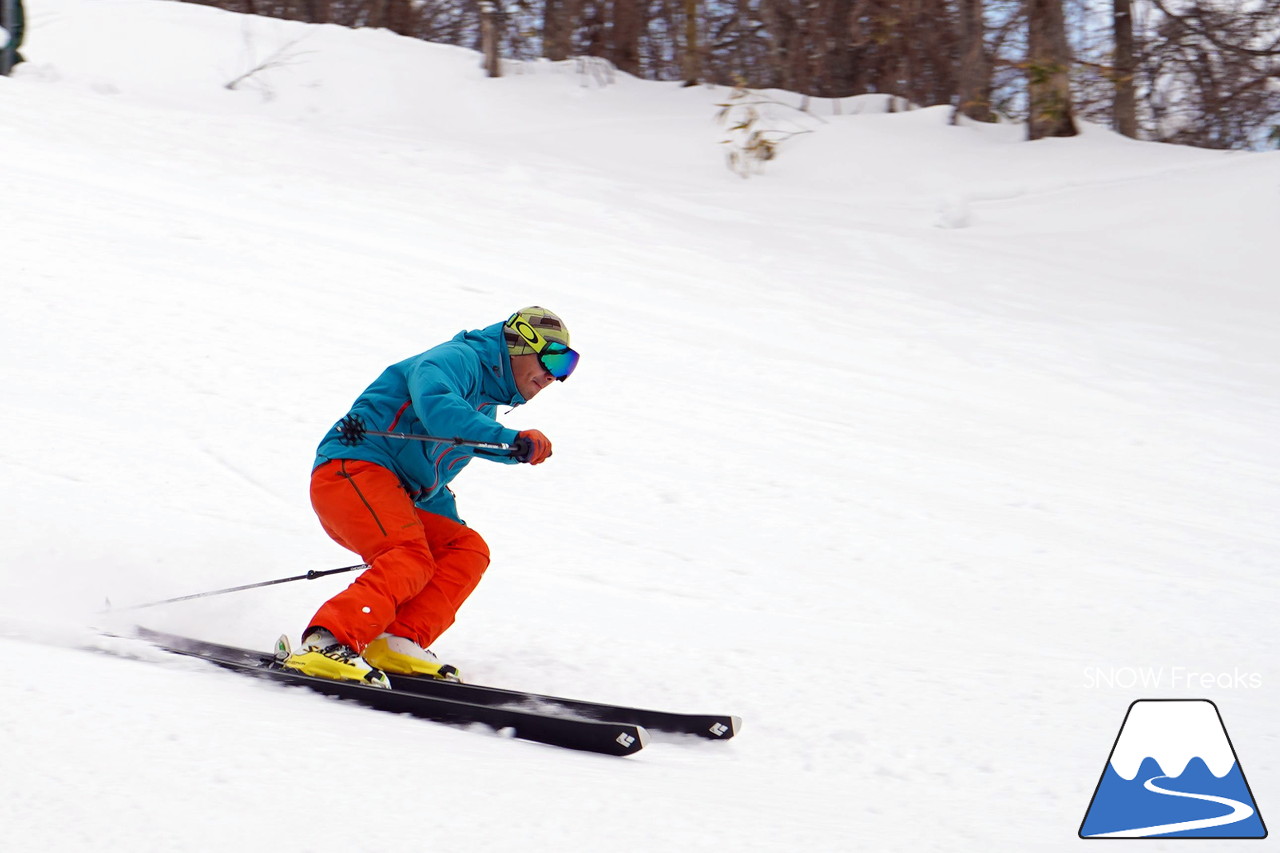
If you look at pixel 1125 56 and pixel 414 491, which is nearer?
pixel 414 491

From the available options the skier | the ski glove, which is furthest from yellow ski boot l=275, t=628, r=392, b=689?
the ski glove

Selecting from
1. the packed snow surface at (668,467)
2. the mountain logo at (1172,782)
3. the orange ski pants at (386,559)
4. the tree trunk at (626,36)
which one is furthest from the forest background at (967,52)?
A: the orange ski pants at (386,559)

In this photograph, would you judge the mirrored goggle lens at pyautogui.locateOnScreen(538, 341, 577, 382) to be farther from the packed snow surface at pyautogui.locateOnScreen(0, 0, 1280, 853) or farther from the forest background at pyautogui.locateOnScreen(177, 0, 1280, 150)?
the forest background at pyautogui.locateOnScreen(177, 0, 1280, 150)

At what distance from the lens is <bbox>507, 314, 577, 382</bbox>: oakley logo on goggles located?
378 cm

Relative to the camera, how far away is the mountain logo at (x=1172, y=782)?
3.08 metres

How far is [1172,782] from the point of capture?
3.40 metres

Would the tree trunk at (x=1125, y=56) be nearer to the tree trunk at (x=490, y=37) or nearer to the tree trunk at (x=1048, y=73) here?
the tree trunk at (x=1048, y=73)

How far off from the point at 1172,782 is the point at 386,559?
2.43m

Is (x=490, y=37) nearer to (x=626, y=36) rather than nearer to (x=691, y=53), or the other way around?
(x=626, y=36)

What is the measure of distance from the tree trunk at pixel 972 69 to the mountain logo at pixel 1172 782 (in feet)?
38.2

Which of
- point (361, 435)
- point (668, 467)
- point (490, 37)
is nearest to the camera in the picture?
point (361, 435)

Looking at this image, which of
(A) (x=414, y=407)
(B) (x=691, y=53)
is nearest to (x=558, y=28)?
(B) (x=691, y=53)

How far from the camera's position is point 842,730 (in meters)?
3.76

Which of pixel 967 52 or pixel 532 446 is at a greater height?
pixel 967 52
